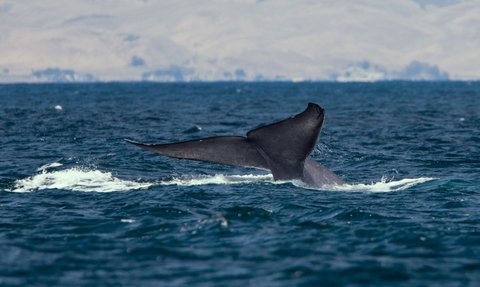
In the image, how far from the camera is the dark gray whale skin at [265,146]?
16000 mm

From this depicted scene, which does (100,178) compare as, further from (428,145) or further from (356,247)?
(428,145)

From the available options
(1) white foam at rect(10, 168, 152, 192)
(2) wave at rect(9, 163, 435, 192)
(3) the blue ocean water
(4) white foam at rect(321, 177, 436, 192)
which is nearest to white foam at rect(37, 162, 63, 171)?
(3) the blue ocean water

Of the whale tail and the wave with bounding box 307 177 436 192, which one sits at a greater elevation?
the whale tail

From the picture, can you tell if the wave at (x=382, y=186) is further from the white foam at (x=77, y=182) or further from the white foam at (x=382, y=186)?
the white foam at (x=77, y=182)

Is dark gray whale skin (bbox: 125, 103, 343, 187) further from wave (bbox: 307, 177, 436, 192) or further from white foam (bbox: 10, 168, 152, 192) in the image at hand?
white foam (bbox: 10, 168, 152, 192)

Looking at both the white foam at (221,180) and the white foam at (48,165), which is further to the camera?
the white foam at (48,165)

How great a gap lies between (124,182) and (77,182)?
1107 millimetres

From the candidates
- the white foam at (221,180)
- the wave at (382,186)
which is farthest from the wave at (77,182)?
the wave at (382,186)

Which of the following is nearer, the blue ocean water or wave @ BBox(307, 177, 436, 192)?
the blue ocean water

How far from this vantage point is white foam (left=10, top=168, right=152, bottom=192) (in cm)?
2034

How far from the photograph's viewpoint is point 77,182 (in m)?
21.2

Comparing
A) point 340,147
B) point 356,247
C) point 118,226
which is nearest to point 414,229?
point 356,247

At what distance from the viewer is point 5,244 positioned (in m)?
14.7

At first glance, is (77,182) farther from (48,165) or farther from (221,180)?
(48,165)
